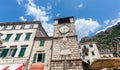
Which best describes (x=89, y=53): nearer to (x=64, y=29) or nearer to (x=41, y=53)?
(x=64, y=29)

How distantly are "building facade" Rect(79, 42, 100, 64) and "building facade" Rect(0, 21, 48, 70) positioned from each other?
2053 cm

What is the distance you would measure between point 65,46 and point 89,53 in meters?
23.0

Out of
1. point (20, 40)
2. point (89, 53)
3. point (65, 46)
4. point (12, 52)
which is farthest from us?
point (89, 53)

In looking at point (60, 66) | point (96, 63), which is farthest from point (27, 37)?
point (96, 63)

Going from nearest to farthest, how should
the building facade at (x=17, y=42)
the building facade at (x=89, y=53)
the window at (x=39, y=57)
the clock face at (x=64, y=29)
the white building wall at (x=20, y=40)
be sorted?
the window at (x=39, y=57)
the building facade at (x=17, y=42)
the white building wall at (x=20, y=40)
the clock face at (x=64, y=29)
the building facade at (x=89, y=53)

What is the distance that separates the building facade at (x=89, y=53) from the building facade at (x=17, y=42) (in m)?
20.5

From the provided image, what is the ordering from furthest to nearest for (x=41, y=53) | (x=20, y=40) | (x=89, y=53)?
(x=89, y=53)
(x=20, y=40)
(x=41, y=53)

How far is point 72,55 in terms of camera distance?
1638cm

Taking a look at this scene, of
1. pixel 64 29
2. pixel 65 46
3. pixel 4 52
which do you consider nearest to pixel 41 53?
pixel 65 46

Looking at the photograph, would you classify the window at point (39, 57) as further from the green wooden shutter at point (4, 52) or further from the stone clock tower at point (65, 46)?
the green wooden shutter at point (4, 52)

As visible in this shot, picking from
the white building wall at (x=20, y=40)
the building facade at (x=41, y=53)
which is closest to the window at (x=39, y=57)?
the building facade at (x=41, y=53)

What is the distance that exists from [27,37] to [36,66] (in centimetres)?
657

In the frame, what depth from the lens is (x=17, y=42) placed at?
65.6 ft

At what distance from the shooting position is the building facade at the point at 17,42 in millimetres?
17438
